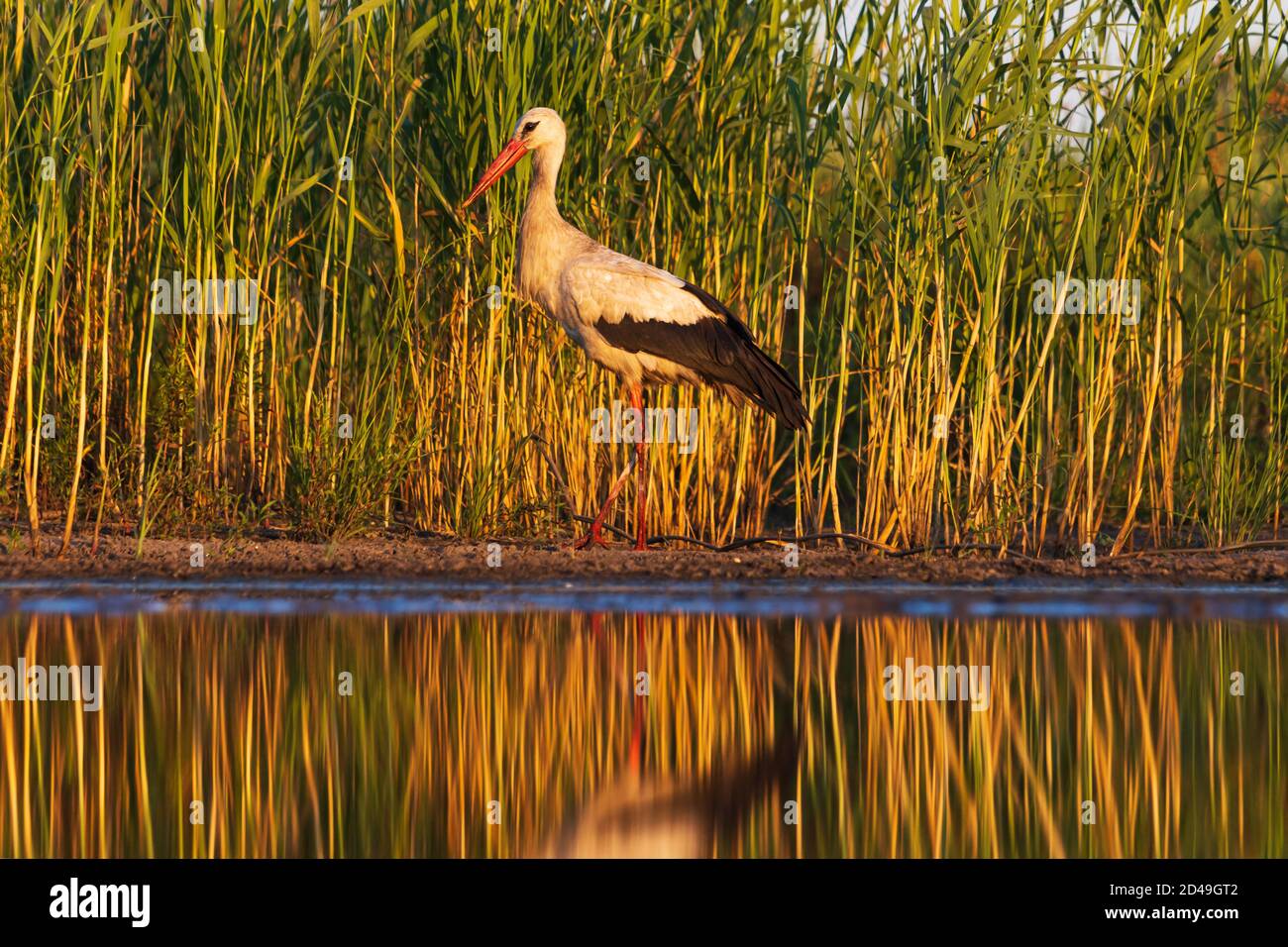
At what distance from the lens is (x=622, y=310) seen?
386 inches

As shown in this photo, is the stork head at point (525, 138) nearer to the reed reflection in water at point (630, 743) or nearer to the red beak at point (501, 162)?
the red beak at point (501, 162)

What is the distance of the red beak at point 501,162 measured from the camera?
9.86 meters

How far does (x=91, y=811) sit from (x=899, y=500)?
5.75 metres

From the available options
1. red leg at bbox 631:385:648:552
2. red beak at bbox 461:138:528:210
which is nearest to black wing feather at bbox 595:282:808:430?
red leg at bbox 631:385:648:552

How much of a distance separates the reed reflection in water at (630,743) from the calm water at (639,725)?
13 millimetres

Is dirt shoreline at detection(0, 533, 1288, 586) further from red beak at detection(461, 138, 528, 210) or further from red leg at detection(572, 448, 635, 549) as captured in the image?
red beak at detection(461, 138, 528, 210)

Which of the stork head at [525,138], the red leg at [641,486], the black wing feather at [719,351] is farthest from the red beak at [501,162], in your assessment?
the red leg at [641,486]

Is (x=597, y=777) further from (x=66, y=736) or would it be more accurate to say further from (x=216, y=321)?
(x=216, y=321)

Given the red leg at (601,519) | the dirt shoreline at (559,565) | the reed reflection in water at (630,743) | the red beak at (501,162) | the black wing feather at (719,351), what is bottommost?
the reed reflection in water at (630,743)

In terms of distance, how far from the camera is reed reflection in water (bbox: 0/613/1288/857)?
15.0ft

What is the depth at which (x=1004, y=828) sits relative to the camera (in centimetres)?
467

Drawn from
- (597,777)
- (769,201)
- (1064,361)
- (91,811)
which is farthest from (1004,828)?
(1064,361)

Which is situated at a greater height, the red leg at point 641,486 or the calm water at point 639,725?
the red leg at point 641,486

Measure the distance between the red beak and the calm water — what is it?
2.17m
